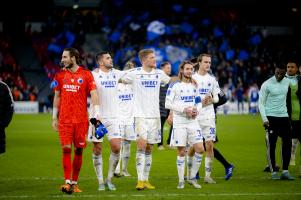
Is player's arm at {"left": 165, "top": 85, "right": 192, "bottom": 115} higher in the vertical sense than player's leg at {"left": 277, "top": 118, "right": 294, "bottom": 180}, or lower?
higher

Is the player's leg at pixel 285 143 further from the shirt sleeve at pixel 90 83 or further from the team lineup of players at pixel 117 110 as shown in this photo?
the shirt sleeve at pixel 90 83

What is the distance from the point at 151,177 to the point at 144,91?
257 centimetres

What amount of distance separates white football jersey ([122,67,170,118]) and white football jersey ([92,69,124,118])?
0.32 meters

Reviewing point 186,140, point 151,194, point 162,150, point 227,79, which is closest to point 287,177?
point 186,140

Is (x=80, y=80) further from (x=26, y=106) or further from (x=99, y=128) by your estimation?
(x=26, y=106)

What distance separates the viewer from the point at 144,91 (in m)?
12.4

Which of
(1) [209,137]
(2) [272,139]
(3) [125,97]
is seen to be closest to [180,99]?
(1) [209,137]

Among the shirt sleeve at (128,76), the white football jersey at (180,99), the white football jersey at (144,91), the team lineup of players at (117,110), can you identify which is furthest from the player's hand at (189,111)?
the shirt sleeve at (128,76)

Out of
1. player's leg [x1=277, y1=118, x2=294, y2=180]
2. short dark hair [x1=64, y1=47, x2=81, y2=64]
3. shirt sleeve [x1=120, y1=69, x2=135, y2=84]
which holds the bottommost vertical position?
player's leg [x1=277, y1=118, x2=294, y2=180]

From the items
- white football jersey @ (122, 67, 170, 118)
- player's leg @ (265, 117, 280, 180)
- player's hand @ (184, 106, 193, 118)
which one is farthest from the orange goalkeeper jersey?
player's leg @ (265, 117, 280, 180)

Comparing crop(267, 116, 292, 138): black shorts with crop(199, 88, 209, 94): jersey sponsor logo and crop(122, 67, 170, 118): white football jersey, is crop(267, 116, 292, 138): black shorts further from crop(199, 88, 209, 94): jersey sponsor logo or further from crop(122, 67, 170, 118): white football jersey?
crop(122, 67, 170, 118): white football jersey

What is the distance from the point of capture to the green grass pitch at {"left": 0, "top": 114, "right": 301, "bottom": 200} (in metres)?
11.5

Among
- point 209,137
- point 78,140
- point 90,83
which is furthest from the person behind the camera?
point 209,137

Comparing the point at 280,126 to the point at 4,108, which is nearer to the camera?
the point at 4,108
